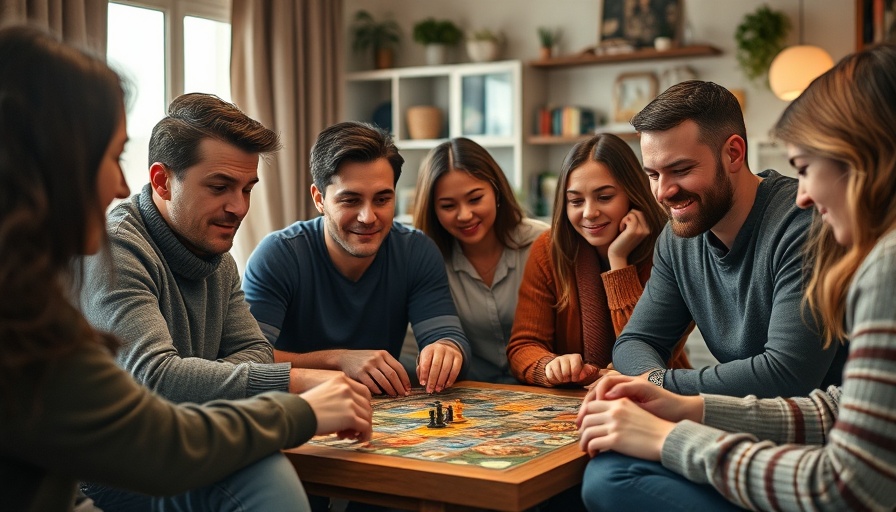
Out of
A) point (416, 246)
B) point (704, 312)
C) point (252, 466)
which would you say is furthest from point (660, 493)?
point (416, 246)

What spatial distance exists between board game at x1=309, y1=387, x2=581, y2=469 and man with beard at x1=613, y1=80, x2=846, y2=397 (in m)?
0.27

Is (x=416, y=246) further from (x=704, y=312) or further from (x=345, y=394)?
(x=345, y=394)

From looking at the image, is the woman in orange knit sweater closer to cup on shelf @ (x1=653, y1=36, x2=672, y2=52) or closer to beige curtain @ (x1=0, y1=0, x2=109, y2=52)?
beige curtain @ (x1=0, y1=0, x2=109, y2=52)

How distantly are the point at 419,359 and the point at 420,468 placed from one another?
87cm

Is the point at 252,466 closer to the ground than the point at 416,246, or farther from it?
closer to the ground

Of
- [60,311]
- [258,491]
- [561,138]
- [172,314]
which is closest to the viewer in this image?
[60,311]

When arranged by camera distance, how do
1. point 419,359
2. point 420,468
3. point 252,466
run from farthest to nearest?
point 419,359 → point 420,468 → point 252,466

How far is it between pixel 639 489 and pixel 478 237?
153cm

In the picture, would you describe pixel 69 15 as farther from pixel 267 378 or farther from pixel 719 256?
pixel 719 256

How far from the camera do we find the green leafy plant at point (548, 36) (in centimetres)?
568

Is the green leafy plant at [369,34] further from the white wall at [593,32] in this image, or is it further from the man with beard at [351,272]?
the man with beard at [351,272]

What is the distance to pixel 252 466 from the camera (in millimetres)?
1448

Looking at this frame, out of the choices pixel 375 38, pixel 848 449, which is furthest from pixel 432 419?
pixel 375 38

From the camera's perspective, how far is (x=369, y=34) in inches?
238
